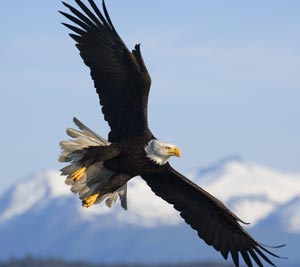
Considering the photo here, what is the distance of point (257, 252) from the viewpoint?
1470 cm

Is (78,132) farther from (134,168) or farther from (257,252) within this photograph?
(257,252)

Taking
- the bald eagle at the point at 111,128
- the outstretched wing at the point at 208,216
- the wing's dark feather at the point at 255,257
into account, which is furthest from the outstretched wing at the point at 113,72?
the wing's dark feather at the point at 255,257

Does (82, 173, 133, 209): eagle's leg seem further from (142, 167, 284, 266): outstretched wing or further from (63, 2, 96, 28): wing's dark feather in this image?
(63, 2, 96, 28): wing's dark feather

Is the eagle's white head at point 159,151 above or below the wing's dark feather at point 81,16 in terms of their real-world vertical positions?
below

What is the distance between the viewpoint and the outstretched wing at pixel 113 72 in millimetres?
13297

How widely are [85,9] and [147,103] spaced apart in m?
1.38

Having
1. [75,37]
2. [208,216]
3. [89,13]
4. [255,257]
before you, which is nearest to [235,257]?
[255,257]

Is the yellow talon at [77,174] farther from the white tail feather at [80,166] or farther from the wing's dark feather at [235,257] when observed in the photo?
the wing's dark feather at [235,257]

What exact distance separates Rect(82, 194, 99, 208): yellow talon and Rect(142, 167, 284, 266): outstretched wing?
4.85 ft

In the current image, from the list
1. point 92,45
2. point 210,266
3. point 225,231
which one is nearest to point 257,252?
point 225,231

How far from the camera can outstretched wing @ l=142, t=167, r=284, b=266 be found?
14.7 metres

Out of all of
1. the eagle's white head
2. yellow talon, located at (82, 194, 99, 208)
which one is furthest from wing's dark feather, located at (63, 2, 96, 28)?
yellow talon, located at (82, 194, 99, 208)

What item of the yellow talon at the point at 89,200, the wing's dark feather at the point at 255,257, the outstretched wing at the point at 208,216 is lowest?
the yellow talon at the point at 89,200

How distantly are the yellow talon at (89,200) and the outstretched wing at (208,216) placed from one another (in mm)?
1479
